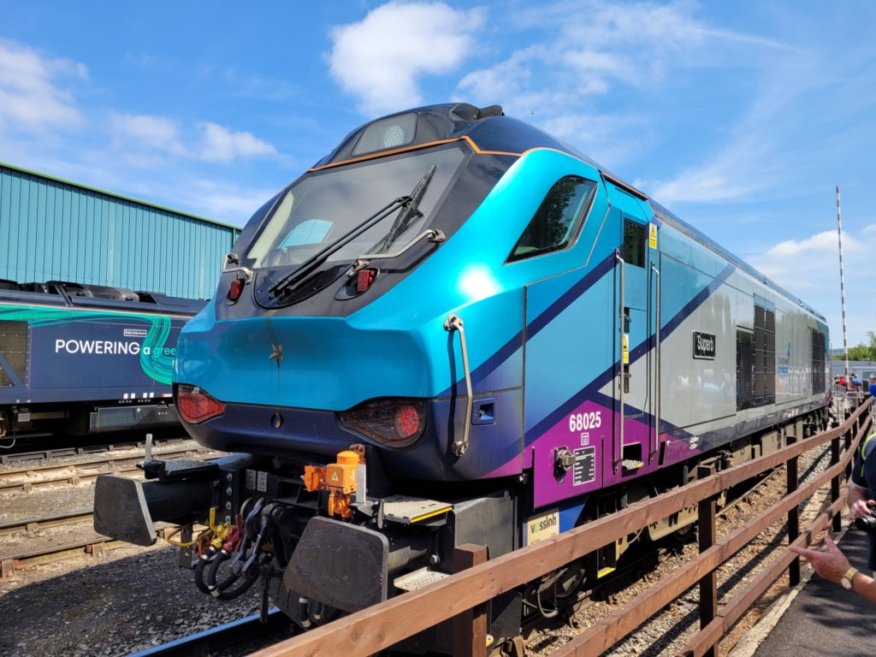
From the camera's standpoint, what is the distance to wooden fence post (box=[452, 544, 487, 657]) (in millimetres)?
2260

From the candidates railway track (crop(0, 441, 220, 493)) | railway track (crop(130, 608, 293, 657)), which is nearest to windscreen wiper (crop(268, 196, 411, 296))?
railway track (crop(130, 608, 293, 657))

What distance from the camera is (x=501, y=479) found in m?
3.39

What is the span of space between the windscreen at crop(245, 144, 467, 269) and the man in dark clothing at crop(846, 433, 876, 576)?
2.65 metres

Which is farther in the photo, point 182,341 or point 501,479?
point 182,341

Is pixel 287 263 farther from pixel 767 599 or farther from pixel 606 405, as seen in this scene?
pixel 767 599

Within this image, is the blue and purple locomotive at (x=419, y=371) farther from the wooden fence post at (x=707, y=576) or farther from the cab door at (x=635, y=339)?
the wooden fence post at (x=707, y=576)

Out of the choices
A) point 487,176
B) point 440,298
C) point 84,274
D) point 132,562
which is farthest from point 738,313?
point 84,274

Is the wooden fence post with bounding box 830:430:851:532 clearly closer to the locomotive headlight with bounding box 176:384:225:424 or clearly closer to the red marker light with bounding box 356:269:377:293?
the red marker light with bounding box 356:269:377:293

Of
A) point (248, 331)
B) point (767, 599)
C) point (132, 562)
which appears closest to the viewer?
point (248, 331)

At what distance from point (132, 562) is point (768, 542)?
6.52 metres

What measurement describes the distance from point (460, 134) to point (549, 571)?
2516 mm

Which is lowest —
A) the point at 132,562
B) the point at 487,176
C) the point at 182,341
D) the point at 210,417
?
the point at 132,562

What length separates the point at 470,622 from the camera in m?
2.27

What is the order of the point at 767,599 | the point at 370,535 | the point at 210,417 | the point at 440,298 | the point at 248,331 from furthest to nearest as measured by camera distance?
the point at 767,599
the point at 210,417
the point at 248,331
the point at 440,298
the point at 370,535
